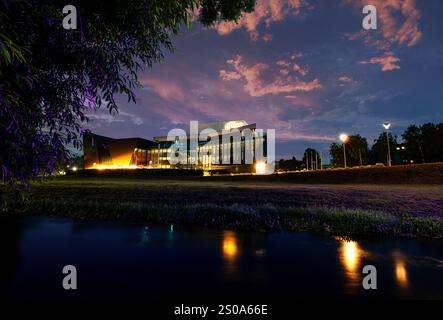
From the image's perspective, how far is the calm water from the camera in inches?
182

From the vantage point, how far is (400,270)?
18.6ft

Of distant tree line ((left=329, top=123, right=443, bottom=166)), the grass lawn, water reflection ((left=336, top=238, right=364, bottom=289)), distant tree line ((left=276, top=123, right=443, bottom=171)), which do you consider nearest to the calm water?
water reflection ((left=336, top=238, right=364, bottom=289))

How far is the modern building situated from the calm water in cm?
6144

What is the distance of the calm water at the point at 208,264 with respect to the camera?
15.2 ft

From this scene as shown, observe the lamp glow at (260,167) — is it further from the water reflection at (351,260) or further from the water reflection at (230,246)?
the water reflection at (351,260)

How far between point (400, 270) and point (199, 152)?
76913 mm

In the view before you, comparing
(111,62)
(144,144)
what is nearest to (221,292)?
(111,62)

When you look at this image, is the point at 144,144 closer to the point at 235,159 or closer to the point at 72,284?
the point at 235,159

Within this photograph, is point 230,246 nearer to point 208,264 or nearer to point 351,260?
point 208,264

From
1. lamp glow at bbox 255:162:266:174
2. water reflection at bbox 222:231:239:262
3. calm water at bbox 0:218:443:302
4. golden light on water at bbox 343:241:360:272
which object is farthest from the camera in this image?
lamp glow at bbox 255:162:266:174

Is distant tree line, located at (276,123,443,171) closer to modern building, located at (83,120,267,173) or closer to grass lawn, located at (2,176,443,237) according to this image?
modern building, located at (83,120,267,173)

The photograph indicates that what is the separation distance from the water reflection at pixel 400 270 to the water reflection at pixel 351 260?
76cm

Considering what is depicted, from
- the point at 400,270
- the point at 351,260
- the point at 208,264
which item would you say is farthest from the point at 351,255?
the point at 208,264

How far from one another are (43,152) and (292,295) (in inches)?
216
